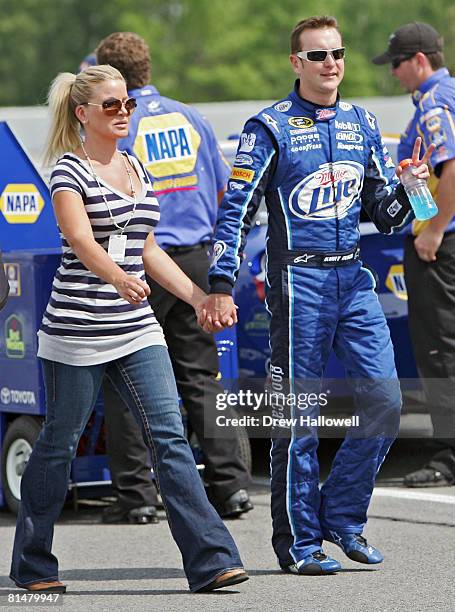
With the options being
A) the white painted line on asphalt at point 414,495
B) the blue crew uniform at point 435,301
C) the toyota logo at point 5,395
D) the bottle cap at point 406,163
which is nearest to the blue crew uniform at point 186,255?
the toyota logo at point 5,395

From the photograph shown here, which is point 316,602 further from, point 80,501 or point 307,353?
point 80,501

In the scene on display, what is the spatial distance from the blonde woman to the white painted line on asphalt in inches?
80.9

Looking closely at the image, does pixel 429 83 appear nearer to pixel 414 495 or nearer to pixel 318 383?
pixel 414 495

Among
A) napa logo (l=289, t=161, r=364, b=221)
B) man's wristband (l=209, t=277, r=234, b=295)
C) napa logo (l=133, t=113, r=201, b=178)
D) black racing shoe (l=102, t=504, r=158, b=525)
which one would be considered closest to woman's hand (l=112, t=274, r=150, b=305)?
man's wristband (l=209, t=277, r=234, b=295)

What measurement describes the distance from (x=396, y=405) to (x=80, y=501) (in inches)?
102

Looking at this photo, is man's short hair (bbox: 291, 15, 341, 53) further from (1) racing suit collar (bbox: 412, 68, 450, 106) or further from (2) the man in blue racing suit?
(1) racing suit collar (bbox: 412, 68, 450, 106)

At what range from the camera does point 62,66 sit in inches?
2793

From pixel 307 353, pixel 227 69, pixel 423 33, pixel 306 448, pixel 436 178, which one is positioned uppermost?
pixel 227 69

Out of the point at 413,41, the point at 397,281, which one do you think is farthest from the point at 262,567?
the point at 413,41

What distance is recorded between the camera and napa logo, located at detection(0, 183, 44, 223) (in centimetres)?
757

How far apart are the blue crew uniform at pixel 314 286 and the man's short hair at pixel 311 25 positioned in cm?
25

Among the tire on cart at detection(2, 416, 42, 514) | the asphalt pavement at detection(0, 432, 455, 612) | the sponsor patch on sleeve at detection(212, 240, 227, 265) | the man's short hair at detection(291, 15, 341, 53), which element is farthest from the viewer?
the tire on cart at detection(2, 416, 42, 514)

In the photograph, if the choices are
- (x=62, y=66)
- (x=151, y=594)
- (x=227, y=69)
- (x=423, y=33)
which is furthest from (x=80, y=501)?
(x=62, y=66)

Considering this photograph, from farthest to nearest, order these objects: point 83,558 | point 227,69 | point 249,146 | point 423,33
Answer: point 227,69 < point 423,33 < point 83,558 < point 249,146
